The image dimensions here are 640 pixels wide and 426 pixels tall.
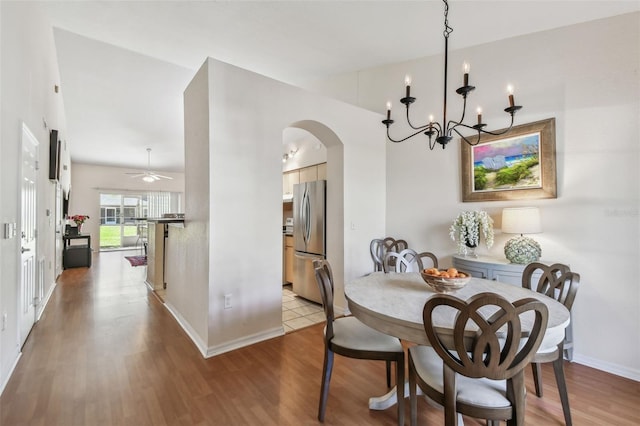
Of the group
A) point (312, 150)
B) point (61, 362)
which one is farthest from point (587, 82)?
point (61, 362)

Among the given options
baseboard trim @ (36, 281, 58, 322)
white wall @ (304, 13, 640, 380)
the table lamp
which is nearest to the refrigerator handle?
white wall @ (304, 13, 640, 380)

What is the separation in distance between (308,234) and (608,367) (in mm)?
3237

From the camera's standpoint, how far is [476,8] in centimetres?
262

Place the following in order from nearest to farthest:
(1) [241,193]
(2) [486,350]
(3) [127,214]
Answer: (2) [486,350], (1) [241,193], (3) [127,214]

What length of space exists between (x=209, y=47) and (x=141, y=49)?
2.93ft

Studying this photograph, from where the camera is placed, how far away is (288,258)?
196 inches

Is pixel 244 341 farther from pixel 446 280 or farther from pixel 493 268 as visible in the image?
pixel 493 268

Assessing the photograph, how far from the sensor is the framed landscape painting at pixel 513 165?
2.69 m

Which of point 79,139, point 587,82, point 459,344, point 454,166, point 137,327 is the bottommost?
point 137,327

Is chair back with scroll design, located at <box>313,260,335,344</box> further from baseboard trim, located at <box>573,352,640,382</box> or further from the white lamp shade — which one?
baseboard trim, located at <box>573,352,640,382</box>

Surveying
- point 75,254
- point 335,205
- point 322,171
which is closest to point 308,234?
point 335,205

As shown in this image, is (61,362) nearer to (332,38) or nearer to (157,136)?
(332,38)

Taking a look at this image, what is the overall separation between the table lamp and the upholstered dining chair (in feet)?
4.12

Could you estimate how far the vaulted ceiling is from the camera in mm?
2680
